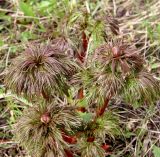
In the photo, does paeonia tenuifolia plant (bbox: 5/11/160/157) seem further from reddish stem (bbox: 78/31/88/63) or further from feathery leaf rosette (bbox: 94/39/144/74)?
reddish stem (bbox: 78/31/88/63)

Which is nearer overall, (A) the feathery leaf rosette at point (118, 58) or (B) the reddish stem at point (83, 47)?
(A) the feathery leaf rosette at point (118, 58)

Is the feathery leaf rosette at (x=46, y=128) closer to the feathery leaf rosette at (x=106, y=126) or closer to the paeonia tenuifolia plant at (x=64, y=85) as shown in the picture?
the paeonia tenuifolia plant at (x=64, y=85)

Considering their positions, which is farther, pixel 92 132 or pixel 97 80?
pixel 92 132

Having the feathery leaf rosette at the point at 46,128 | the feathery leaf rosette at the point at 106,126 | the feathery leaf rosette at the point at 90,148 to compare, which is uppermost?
the feathery leaf rosette at the point at 46,128

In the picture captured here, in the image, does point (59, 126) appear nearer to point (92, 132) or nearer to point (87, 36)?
point (92, 132)

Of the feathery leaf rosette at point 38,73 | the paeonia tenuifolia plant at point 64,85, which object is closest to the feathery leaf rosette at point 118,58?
the paeonia tenuifolia plant at point 64,85

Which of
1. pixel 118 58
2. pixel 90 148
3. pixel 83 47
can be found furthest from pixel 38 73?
pixel 83 47

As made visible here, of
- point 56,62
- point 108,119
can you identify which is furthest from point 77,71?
point 108,119
